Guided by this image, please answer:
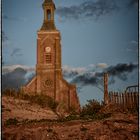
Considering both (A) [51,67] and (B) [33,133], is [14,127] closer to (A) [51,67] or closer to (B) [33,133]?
(B) [33,133]

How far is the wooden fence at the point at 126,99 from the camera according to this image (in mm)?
6635

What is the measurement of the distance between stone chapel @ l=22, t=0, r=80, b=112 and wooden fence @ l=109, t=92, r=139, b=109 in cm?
772

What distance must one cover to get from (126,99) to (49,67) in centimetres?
1010

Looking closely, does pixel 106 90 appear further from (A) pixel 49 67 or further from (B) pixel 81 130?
(A) pixel 49 67

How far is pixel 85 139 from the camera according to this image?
4.95 metres

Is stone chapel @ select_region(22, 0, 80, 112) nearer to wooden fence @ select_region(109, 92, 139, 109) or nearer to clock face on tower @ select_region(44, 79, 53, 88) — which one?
clock face on tower @ select_region(44, 79, 53, 88)

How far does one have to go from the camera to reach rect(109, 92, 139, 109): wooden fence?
6635 millimetres

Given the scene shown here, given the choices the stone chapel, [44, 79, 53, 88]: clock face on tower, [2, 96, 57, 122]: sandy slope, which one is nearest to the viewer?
[2, 96, 57, 122]: sandy slope

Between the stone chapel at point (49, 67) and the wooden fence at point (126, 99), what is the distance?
304 inches

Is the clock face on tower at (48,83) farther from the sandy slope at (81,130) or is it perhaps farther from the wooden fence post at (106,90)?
the sandy slope at (81,130)

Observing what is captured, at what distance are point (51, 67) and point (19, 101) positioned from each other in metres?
6.27

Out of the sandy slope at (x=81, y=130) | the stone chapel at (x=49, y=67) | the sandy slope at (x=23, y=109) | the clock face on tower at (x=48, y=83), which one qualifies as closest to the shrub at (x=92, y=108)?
the sandy slope at (x=81, y=130)

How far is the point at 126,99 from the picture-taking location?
6.85 meters

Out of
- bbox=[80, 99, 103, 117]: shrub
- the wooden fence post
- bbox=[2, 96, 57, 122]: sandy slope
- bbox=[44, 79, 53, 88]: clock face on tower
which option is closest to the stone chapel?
bbox=[44, 79, 53, 88]: clock face on tower
